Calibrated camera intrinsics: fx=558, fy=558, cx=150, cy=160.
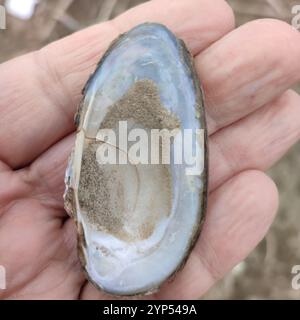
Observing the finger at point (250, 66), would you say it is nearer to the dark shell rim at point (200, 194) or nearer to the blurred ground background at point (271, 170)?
the dark shell rim at point (200, 194)

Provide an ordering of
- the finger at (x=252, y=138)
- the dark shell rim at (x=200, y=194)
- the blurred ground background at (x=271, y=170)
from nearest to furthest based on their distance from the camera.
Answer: the dark shell rim at (x=200, y=194)
the finger at (x=252, y=138)
the blurred ground background at (x=271, y=170)

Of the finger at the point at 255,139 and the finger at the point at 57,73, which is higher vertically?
the finger at the point at 57,73

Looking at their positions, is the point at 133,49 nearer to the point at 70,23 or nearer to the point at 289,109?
the point at 289,109

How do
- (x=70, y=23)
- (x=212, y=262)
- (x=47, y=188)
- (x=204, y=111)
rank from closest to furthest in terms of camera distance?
(x=204, y=111) < (x=212, y=262) < (x=47, y=188) < (x=70, y=23)

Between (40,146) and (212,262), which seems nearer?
(212,262)

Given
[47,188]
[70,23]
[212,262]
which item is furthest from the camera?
[70,23]

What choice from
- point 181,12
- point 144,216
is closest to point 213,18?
point 181,12

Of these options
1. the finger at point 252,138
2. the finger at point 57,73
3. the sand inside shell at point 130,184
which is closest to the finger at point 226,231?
the finger at point 252,138
